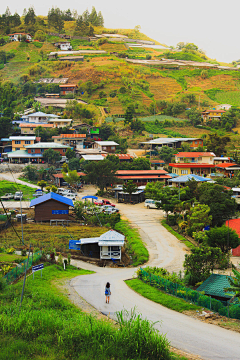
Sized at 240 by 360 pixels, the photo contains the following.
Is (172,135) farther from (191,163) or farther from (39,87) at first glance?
(39,87)

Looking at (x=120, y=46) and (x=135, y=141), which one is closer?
(x=135, y=141)

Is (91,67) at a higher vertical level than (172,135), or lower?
higher

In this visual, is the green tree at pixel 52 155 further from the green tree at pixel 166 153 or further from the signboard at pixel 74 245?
the signboard at pixel 74 245

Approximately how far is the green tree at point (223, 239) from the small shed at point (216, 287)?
7272mm

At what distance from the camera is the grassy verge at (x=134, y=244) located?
2542 cm

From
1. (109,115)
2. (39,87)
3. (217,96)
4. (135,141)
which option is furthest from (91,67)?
(135,141)

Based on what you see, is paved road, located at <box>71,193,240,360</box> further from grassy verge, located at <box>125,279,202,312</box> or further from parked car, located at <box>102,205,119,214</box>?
parked car, located at <box>102,205,119,214</box>

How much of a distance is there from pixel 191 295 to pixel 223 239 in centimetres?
1027

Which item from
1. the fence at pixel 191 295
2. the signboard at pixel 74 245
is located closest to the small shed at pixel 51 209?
the signboard at pixel 74 245

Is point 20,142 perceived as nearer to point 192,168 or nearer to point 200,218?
point 192,168

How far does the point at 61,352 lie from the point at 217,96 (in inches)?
4184

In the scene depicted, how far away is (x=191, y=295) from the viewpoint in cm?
1534

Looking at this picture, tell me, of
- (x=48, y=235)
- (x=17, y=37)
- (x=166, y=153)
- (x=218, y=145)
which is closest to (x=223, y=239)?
(x=48, y=235)

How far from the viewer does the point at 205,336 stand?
1169 centimetres
